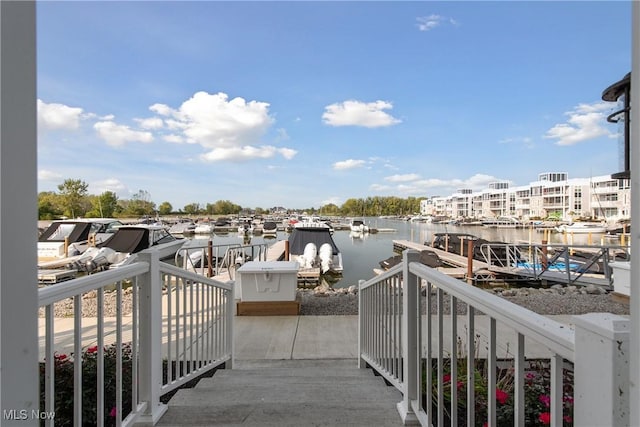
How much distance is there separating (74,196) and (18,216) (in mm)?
51819

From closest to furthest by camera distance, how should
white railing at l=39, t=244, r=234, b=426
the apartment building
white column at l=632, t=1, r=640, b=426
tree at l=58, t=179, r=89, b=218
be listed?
white column at l=632, t=1, r=640, b=426, white railing at l=39, t=244, r=234, b=426, tree at l=58, t=179, r=89, b=218, the apartment building

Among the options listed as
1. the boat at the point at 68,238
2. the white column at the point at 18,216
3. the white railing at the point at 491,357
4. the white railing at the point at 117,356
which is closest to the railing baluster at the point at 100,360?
the white railing at the point at 117,356

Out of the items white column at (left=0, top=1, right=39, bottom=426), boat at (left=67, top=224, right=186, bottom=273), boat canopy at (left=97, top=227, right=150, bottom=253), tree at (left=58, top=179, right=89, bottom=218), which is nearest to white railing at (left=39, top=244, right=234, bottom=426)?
white column at (left=0, top=1, right=39, bottom=426)

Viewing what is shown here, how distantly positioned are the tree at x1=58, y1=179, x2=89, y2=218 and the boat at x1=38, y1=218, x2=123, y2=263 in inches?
1244

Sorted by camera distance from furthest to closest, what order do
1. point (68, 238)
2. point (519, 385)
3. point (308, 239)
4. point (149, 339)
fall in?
point (308, 239), point (68, 238), point (149, 339), point (519, 385)

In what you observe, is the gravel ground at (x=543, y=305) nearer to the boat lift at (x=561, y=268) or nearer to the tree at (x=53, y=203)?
the boat lift at (x=561, y=268)

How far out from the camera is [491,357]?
1121 millimetres

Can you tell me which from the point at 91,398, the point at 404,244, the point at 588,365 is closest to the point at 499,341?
the point at 588,365

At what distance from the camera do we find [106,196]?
5334 cm

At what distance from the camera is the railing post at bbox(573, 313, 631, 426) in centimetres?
64

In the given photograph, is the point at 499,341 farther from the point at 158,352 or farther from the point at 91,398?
the point at 91,398

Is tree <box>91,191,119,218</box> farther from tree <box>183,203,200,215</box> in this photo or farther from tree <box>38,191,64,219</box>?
tree <box>183,203,200,215</box>

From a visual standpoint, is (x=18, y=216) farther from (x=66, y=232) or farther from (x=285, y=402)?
(x=66, y=232)

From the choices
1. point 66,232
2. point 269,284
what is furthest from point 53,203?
point 269,284
